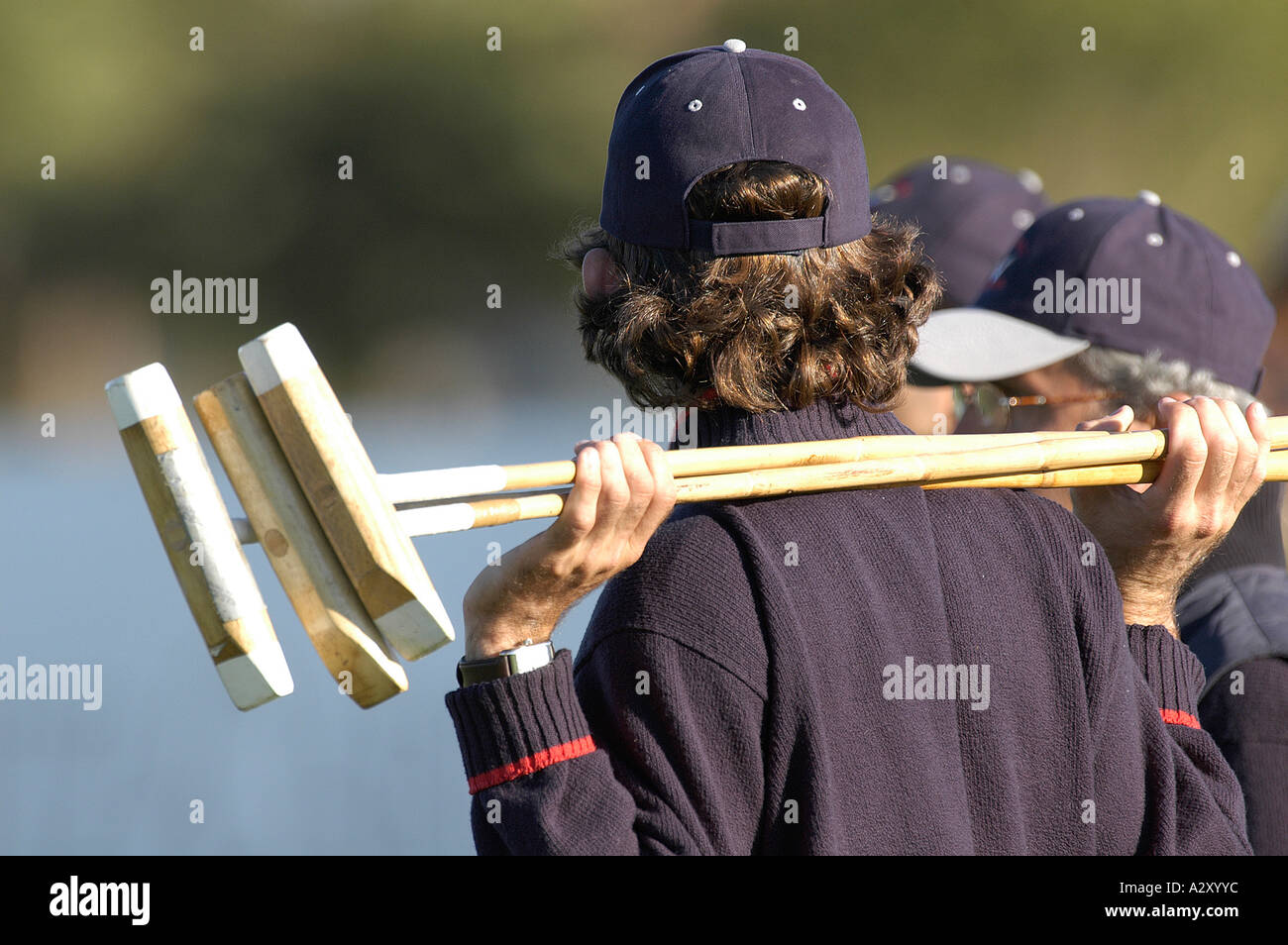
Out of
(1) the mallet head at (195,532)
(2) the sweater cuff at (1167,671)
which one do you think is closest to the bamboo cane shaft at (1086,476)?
(2) the sweater cuff at (1167,671)

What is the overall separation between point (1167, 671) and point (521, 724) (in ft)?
1.91

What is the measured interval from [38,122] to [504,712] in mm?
8396

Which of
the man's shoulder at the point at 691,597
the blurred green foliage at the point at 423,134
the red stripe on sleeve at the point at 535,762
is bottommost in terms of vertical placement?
the red stripe on sleeve at the point at 535,762

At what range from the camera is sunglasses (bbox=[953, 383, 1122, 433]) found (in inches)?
68.4

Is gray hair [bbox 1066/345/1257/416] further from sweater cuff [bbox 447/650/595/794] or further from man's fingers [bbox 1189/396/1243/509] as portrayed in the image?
sweater cuff [bbox 447/650/595/794]

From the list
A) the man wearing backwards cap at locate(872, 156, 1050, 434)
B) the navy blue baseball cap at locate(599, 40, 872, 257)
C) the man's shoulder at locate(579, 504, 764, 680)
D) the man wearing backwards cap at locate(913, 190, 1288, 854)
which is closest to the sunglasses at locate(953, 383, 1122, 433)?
the man wearing backwards cap at locate(913, 190, 1288, 854)

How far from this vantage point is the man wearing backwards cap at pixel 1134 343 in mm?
1525

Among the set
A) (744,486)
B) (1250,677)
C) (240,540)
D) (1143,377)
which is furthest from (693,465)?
(1143,377)

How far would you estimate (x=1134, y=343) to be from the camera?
1702mm

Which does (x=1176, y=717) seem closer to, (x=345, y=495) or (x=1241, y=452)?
(x=1241, y=452)

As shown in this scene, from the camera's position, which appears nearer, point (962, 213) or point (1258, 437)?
point (1258, 437)

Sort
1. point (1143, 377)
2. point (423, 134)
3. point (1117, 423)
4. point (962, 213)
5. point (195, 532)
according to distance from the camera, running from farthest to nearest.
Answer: point (423, 134) < point (962, 213) < point (1143, 377) < point (1117, 423) < point (195, 532)

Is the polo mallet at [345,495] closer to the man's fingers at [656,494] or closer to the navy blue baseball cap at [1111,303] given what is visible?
the man's fingers at [656,494]

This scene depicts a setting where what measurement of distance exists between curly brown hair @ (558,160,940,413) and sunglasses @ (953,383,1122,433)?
72 cm
